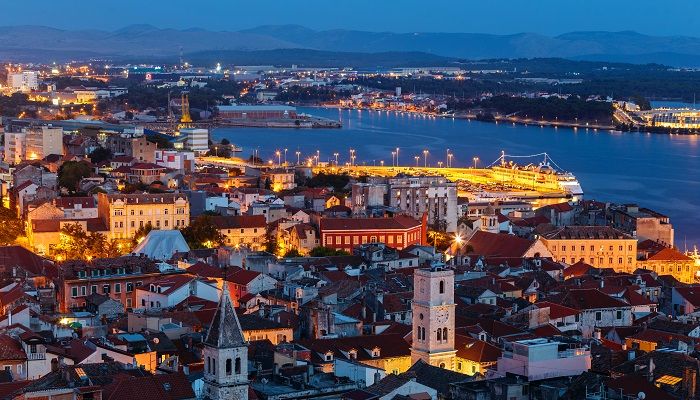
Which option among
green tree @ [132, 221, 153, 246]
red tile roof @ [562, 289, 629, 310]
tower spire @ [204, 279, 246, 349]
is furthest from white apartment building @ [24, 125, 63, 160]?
tower spire @ [204, 279, 246, 349]

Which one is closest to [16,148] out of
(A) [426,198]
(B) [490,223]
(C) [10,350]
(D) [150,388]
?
(A) [426,198]

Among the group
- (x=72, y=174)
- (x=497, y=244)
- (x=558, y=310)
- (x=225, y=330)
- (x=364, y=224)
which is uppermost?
(x=225, y=330)

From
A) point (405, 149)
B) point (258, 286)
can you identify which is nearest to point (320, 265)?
point (258, 286)

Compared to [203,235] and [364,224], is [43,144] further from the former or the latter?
[364,224]

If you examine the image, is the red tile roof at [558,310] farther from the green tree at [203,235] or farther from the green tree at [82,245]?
the green tree at [203,235]

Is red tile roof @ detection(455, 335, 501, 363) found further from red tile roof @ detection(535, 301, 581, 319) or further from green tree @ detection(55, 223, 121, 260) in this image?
green tree @ detection(55, 223, 121, 260)

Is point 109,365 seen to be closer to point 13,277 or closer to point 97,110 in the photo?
point 13,277

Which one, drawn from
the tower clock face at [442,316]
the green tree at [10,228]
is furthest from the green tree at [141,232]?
the tower clock face at [442,316]
